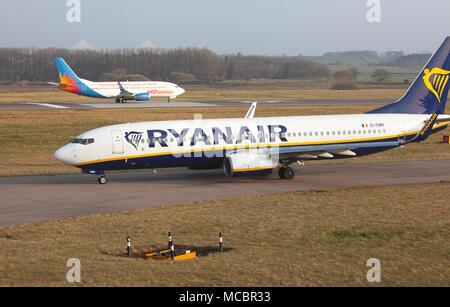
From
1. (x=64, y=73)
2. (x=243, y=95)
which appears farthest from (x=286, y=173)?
(x=243, y=95)

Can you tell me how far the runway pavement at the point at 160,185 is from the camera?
2994 centimetres

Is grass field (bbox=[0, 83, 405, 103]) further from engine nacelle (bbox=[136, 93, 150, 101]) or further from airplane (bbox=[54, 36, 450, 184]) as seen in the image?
airplane (bbox=[54, 36, 450, 184])

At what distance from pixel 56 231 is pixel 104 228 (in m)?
2.00

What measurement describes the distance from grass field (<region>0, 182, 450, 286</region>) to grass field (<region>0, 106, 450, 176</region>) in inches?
700

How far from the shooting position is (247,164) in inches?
1409

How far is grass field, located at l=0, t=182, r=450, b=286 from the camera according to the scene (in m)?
18.6

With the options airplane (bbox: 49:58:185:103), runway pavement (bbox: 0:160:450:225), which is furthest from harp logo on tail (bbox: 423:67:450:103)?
→ airplane (bbox: 49:58:185:103)

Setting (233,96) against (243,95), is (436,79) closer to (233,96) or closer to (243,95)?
(233,96)

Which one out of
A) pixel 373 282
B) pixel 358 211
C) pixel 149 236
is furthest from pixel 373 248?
pixel 149 236

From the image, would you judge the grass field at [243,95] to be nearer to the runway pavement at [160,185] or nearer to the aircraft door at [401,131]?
the runway pavement at [160,185]

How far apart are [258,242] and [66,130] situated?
48.1 meters

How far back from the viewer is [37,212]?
94.0 feet

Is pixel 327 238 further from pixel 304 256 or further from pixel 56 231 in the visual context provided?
pixel 56 231

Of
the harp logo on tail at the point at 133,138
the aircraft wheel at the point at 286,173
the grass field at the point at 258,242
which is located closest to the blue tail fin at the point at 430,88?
the aircraft wheel at the point at 286,173
